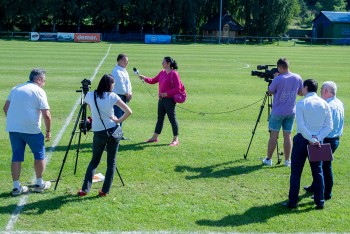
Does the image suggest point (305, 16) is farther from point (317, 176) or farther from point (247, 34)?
point (317, 176)

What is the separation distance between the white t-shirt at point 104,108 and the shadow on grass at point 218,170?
2158 mm

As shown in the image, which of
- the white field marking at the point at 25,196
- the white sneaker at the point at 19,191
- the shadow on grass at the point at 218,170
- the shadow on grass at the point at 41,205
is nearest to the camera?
the white field marking at the point at 25,196

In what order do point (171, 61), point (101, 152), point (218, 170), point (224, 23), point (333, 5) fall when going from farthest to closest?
point (333, 5), point (224, 23), point (171, 61), point (218, 170), point (101, 152)

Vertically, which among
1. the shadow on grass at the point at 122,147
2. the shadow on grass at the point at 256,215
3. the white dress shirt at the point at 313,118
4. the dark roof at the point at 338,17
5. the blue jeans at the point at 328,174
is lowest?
the shadow on grass at the point at 256,215

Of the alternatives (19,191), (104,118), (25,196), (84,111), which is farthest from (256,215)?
(19,191)

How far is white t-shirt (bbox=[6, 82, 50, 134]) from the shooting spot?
24.5ft

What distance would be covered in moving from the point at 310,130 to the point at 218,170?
2.55m

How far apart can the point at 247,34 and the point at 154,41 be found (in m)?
18.8

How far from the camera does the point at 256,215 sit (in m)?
7.21

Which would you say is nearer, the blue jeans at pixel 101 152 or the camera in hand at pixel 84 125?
the blue jeans at pixel 101 152

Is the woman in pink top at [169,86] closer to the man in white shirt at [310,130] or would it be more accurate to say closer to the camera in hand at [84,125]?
the camera in hand at [84,125]

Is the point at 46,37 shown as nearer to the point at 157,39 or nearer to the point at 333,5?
the point at 157,39

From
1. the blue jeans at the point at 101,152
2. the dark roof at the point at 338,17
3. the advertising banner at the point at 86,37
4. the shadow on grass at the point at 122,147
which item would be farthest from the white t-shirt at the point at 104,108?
the dark roof at the point at 338,17

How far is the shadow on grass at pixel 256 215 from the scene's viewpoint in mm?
6914
